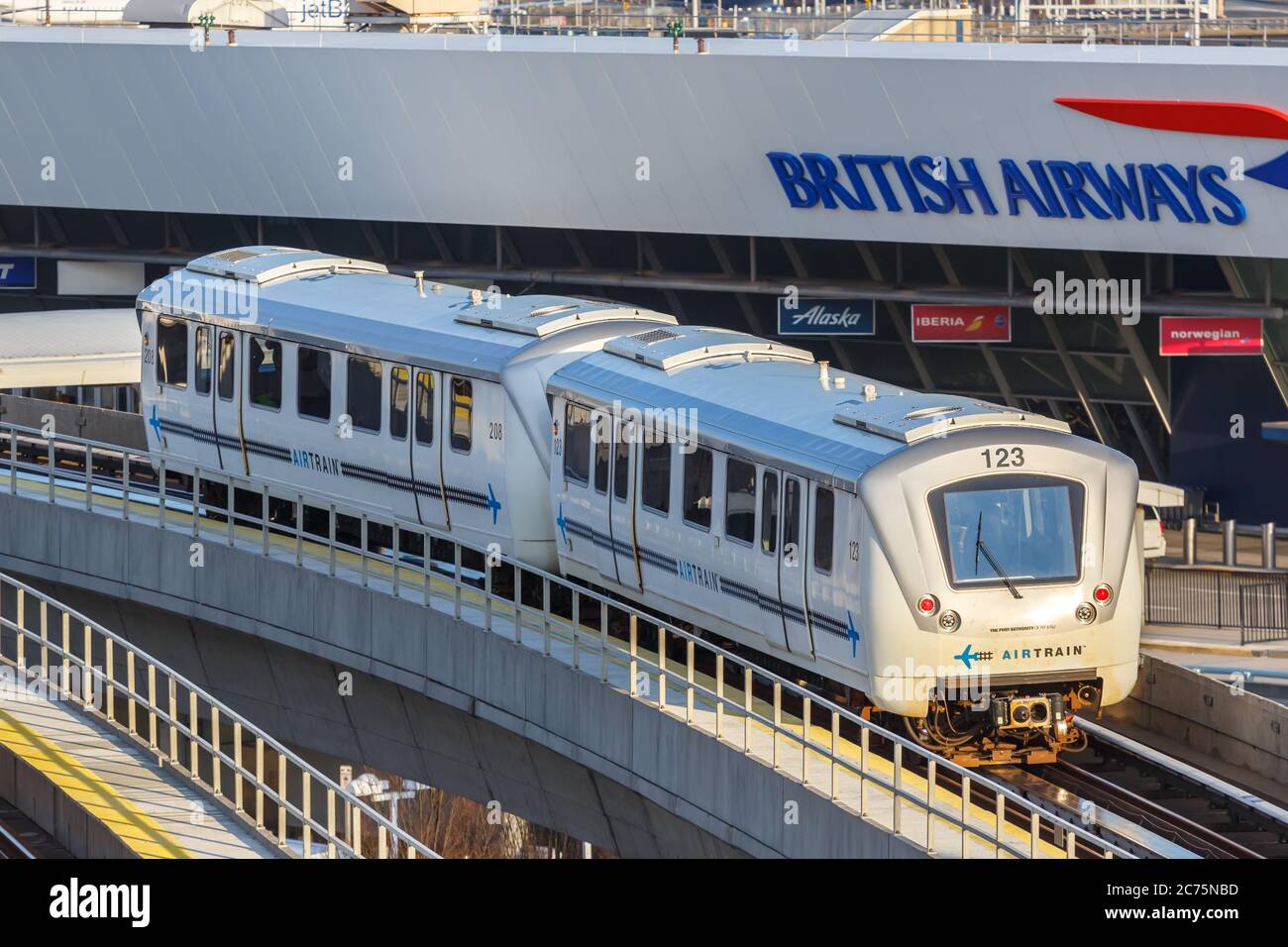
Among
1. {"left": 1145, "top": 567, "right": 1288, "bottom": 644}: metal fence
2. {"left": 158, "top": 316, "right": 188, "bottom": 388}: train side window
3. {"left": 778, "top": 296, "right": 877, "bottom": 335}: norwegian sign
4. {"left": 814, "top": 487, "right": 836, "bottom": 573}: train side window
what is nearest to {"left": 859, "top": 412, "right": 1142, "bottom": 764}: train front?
{"left": 814, "top": 487, "right": 836, "bottom": 573}: train side window

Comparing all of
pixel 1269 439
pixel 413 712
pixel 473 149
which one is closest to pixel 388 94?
pixel 473 149

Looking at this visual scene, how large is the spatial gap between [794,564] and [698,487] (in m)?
1.74

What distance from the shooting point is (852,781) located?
1611 centimetres

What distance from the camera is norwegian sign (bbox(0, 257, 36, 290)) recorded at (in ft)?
149

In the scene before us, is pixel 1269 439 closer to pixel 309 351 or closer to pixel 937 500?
pixel 309 351

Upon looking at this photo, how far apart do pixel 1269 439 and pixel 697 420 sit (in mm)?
17967

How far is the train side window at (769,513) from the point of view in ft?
57.5

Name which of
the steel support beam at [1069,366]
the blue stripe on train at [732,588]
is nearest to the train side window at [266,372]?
the blue stripe on train at [732,588]

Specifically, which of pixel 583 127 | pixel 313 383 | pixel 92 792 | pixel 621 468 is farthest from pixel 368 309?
pixel 583 127

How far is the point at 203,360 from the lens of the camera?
25047 millimetres

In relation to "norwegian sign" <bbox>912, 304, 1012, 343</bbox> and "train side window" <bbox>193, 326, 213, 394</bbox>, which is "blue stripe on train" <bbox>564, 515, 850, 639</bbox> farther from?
"norwegian sign" <bbox>912, 304, 1012, 343</bbox>

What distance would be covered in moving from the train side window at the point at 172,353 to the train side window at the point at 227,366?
2.34 feet

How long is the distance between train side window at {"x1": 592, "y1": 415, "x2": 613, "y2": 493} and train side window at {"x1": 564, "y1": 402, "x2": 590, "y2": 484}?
202mm

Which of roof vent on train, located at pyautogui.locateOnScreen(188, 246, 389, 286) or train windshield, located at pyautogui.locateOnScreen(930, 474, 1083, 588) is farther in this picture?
roof vent on train, located at pyautogui.locateOnScreen(188, 246, 389, 286)
